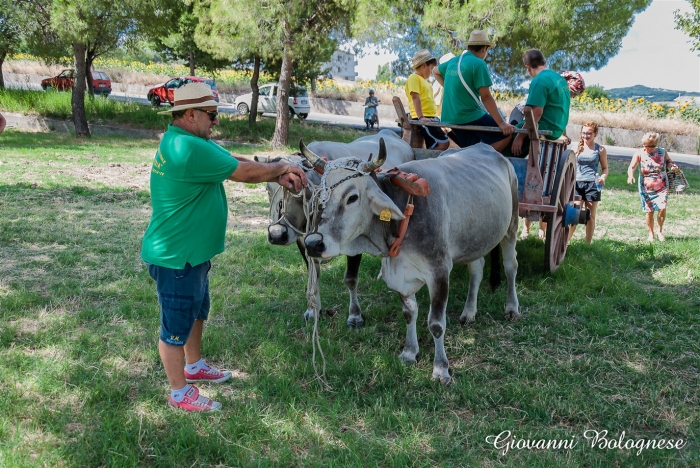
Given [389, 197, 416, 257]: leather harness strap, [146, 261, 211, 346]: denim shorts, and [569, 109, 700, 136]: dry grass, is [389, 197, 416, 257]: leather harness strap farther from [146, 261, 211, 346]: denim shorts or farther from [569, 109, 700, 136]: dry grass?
[569, 109, 700, 136]: dry grass

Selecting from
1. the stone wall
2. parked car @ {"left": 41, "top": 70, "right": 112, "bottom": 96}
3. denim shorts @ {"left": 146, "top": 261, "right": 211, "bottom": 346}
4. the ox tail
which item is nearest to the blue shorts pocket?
denim shorts @ {"left": 146, "top": 261, "right": 211, "bottom": 346}

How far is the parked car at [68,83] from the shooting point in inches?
1112

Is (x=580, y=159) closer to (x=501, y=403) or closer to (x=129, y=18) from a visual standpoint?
(x=501, y=403)

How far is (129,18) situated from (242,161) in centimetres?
1404

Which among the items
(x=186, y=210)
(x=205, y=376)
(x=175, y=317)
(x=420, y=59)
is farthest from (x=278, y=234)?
(x=420, y=59)

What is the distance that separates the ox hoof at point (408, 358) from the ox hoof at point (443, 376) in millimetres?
241

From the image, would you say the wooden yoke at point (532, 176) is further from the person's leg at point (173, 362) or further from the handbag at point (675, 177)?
the handbag at point (675, 177)

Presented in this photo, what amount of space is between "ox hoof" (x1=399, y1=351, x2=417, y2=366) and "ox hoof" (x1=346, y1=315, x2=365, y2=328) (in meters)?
0.72

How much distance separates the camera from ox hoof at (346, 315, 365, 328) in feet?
16.9

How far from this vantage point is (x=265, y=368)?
4.24 metres

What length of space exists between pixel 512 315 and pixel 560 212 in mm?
1498

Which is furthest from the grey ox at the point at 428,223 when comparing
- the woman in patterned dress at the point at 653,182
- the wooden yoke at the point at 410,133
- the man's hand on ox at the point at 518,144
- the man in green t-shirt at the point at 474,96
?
the woman in patterned dress at the point at 653,182

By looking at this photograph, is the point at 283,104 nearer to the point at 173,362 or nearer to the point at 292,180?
the point at 292,180

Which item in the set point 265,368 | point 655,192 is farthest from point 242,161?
point 655,192
